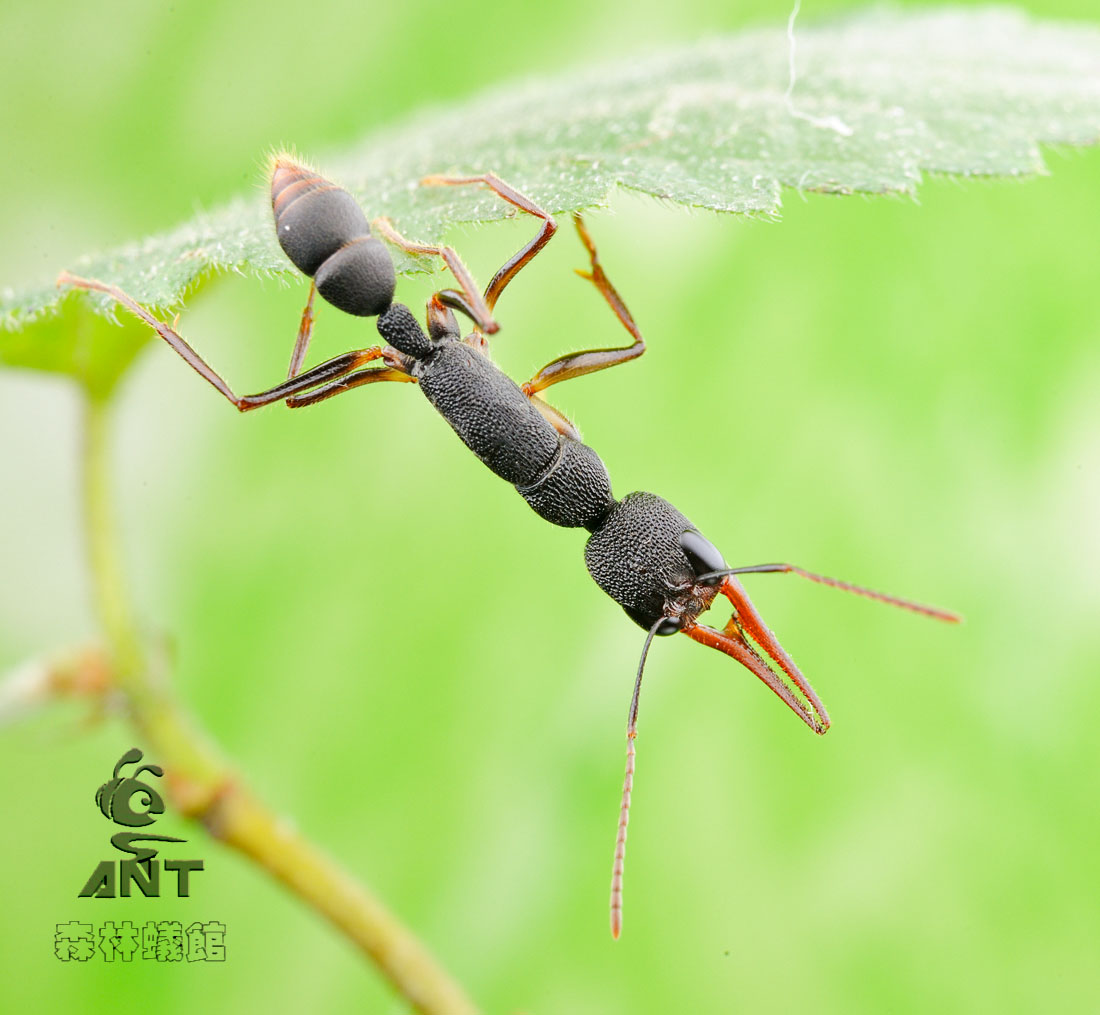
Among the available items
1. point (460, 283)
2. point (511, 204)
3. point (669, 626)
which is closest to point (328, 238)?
point (460, 283)

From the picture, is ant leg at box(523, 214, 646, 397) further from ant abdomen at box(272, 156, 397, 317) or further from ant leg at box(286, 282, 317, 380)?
ant leg at box(286, 282, 317, 380)

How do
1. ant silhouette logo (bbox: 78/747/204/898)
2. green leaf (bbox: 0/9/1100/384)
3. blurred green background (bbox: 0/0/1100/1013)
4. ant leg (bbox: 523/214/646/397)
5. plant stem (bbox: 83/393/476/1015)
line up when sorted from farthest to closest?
blurred green background (bbox: 0/0/1100/1013) → ant leg (bbox: 523/214/646/397) → ant silhouette logo (bbox: 78/747/204/898) → plant stem (bbox: 83/393/476/1015) → green leaf (bbox: 0/9/1100/384)

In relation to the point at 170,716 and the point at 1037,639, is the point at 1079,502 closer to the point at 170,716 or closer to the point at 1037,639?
the point at 1037,639

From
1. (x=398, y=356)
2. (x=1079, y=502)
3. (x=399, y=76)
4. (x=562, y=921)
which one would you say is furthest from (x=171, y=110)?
(x=1079, y=502)

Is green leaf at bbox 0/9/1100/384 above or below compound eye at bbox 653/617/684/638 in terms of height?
above

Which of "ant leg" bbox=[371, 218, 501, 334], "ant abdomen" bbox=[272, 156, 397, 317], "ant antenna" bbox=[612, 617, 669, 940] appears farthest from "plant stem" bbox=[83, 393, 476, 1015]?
"ant leg" bbox=[371, 218, 501, 334]

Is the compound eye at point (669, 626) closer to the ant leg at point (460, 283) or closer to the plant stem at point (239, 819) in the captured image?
the ant leg at point (460, 283)

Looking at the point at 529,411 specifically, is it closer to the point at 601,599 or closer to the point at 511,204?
the point at 601,599
